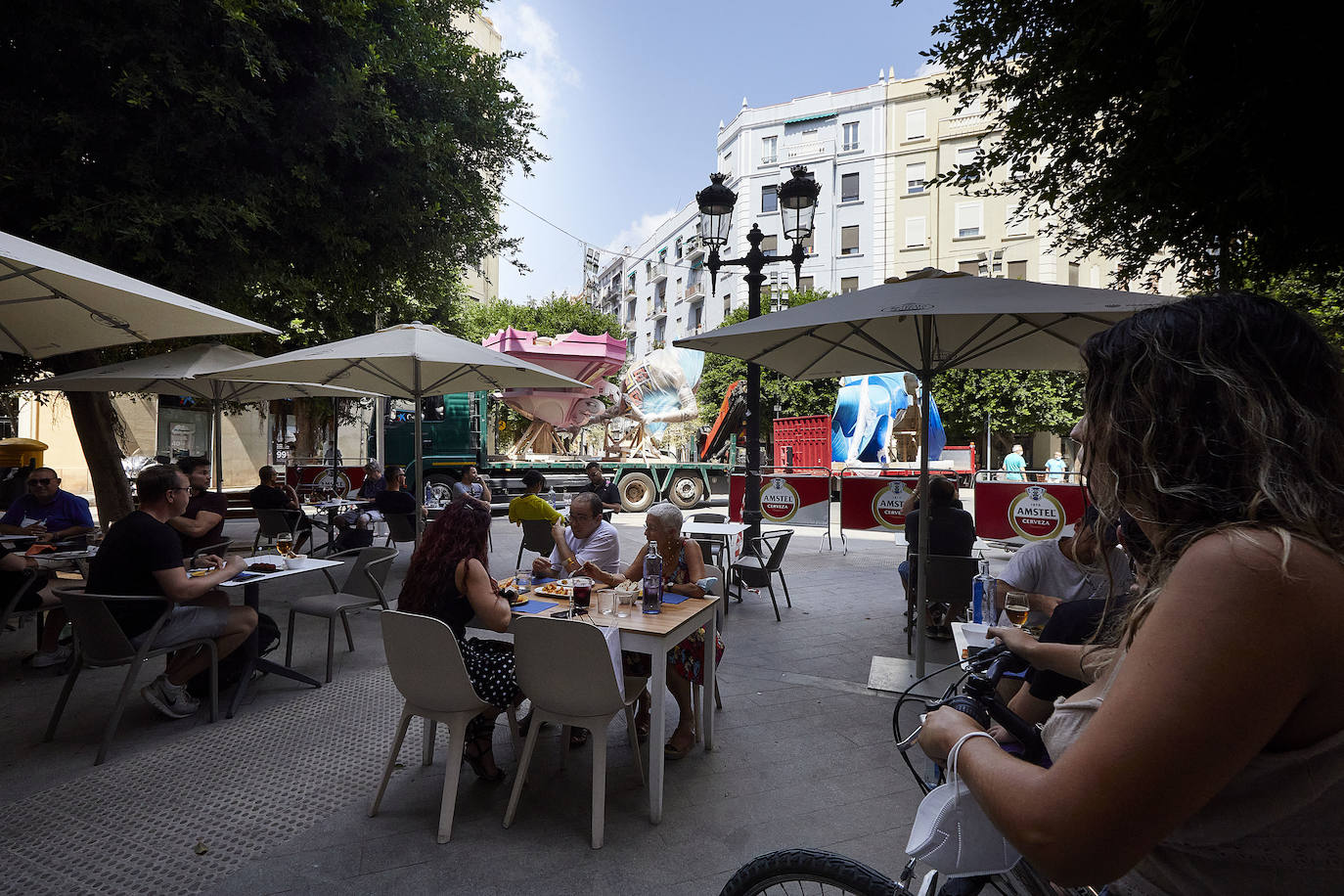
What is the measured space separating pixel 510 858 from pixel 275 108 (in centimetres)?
710

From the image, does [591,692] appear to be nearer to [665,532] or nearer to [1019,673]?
[665,532]

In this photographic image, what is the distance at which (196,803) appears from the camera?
123 inches

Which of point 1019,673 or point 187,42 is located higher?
point 187,42

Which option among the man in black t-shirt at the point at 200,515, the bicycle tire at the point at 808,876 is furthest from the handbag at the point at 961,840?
the man in black t-shirt at the point at 200,515

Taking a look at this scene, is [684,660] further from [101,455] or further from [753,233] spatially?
[101,455]

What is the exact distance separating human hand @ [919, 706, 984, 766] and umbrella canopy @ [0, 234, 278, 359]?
4471 millimetres

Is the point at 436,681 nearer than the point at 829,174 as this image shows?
Yes

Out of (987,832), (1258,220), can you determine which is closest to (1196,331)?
(987,832)

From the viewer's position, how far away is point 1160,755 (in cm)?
70

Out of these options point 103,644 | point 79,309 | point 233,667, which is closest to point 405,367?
point 79,309

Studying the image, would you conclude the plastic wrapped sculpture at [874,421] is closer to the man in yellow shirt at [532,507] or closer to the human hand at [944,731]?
the man in yellow shirt at [532,507]

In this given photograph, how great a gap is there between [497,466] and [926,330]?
11.8m

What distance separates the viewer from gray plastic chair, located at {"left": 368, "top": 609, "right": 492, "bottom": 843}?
285 centimetres

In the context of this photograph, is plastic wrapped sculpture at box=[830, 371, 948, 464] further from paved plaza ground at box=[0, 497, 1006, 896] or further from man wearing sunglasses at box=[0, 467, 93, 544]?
man wearing sunglasses at box=[0, 467, 93, 544]
